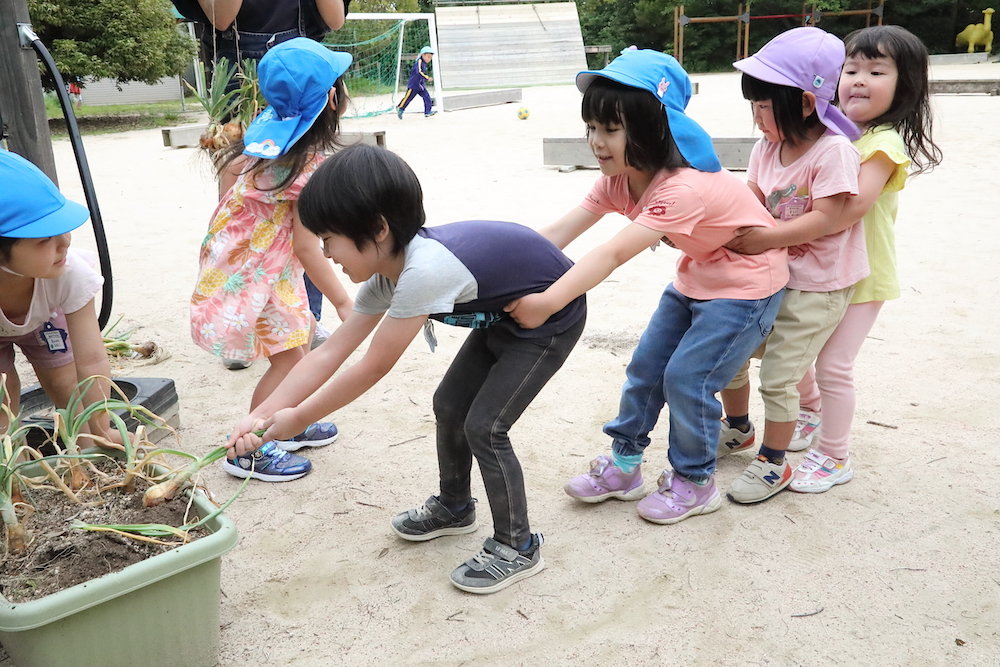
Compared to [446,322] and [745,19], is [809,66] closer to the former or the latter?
[446,322]

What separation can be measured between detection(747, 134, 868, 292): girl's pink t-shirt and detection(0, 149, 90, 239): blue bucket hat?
1806 millimetres

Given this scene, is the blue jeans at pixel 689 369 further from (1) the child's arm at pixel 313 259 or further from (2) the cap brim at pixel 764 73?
(1) the child's arm at pixel 313 259

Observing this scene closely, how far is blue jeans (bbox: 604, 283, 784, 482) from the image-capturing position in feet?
7.12

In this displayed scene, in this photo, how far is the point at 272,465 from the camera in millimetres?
2582

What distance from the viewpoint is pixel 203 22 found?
127 inches

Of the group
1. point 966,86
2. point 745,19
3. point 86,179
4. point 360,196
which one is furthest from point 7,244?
point 745,19

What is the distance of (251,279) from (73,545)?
1.14 m

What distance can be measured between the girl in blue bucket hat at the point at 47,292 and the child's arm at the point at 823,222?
163 cm

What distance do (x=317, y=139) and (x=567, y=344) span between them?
113cm

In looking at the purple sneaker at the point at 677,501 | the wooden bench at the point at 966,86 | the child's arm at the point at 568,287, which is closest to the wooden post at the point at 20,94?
the child's arm at the point at 568,287

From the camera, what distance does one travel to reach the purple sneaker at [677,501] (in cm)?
225

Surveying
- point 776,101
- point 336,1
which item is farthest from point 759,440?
point 336,1

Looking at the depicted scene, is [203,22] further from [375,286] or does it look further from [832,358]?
[832,358]

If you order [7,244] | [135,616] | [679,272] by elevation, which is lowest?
[135,616]
